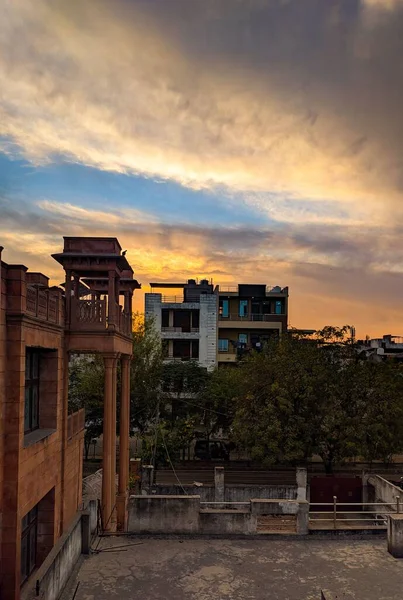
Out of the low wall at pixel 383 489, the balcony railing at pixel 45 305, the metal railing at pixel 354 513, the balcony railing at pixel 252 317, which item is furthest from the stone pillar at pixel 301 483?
the balcony railing at pixel 252 317

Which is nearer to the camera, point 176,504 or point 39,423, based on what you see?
point 39,423

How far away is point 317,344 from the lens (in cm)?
3394

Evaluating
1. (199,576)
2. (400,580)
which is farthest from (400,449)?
(199,576)

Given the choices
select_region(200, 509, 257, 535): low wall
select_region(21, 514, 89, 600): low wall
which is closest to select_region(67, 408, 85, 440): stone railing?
select_region(21, 514, 89, 600): low wall

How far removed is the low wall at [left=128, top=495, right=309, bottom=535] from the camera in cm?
1778

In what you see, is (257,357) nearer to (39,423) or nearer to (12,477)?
(39,423)

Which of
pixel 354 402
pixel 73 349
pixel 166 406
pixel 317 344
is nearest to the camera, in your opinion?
pixel 73 349

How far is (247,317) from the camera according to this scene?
57.8m

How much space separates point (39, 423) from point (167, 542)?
256 inches

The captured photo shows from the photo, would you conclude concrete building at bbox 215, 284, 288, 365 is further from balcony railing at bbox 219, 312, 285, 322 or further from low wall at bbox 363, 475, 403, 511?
low wall at bbox 363, 475, 403, 511

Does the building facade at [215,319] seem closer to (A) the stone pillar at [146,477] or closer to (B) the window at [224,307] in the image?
(B) the window at [224,307]

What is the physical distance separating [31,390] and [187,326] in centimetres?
3902

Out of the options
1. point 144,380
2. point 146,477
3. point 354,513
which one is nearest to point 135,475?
point 146,477

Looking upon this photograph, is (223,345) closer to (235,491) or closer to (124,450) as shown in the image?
(235,491)
